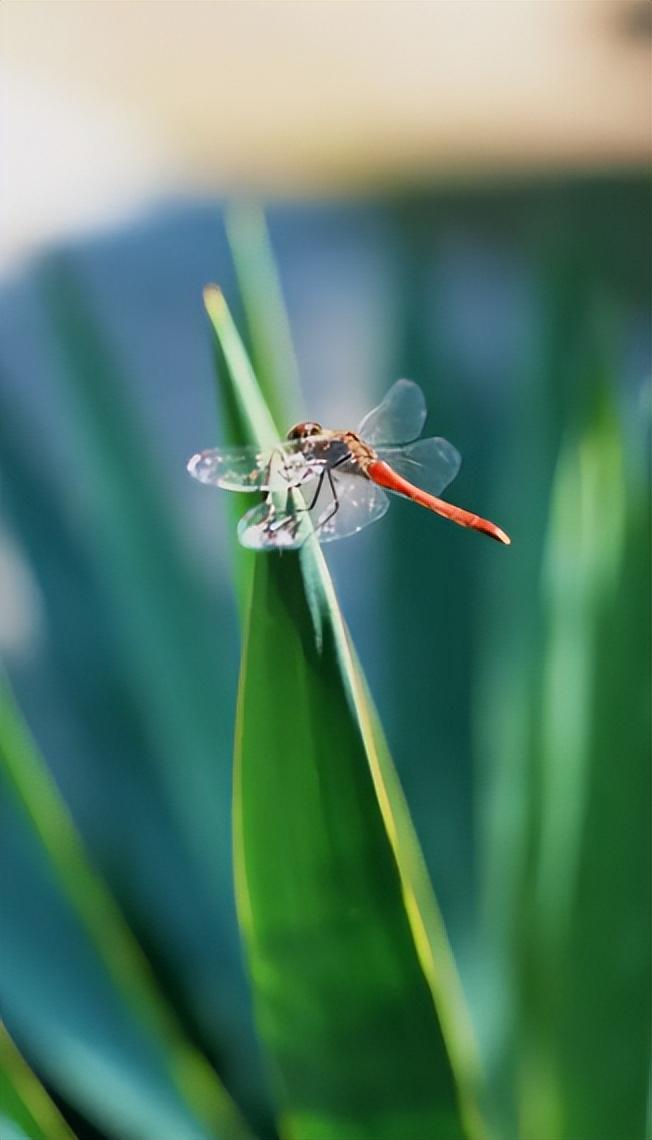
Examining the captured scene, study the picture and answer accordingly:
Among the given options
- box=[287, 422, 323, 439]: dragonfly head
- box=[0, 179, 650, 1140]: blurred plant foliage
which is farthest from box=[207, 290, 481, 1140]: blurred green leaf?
box=[287, 422, 323, 439]: dragonfly head

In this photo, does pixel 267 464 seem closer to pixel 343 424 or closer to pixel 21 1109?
pixel 343 424

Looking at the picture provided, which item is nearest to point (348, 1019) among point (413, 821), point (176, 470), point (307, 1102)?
point (307, 1102)

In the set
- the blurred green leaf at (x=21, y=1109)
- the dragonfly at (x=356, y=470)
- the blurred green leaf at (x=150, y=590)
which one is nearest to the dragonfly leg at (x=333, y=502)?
the dragonfly at (x=356, y=470)

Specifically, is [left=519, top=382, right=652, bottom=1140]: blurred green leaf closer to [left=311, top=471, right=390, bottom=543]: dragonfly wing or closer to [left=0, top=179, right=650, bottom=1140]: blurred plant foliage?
[left=0, top=179, right=650, bottom=1140]: blurred plant foliage

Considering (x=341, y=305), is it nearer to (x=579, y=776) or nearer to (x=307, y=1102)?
(x=579, y=776)

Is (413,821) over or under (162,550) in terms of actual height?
under

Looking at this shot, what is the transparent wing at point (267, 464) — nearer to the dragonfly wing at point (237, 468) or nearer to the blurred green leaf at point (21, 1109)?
the dragonfly wing at point (237, 468)

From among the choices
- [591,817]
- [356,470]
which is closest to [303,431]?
[356,470]

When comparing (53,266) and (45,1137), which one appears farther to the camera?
(53,266)
